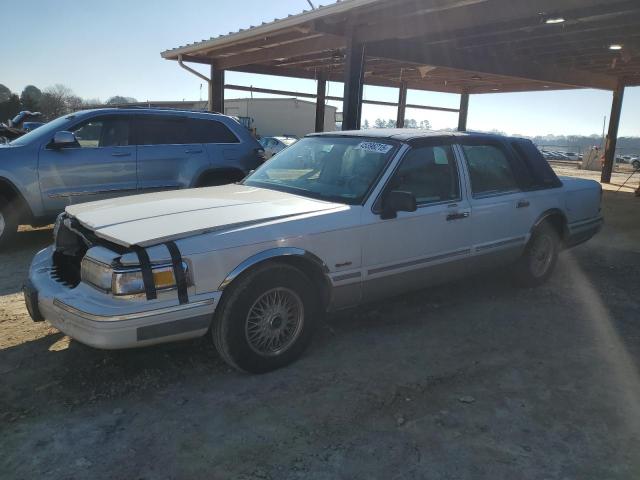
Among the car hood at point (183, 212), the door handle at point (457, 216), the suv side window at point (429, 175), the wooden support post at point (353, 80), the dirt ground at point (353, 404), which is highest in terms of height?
the wooden support post at point (353, 80)

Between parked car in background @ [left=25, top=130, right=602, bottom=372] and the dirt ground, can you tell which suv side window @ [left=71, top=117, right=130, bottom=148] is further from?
parked car in background @ [left=25, top=130, right=602, bottom=372]

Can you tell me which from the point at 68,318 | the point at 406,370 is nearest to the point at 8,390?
the point at 68,318

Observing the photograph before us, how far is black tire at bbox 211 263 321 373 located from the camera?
3.27 meters

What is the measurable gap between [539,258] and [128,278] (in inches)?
169

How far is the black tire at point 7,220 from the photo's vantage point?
6512 mm

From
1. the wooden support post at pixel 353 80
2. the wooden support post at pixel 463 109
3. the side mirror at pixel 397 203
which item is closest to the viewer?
the side mirror at pixel 397 203

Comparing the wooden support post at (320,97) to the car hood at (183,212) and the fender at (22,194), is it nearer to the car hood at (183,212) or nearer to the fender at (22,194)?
the fender at (22,194)

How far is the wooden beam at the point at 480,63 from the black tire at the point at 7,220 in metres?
7.24

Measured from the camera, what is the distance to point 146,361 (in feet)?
12.1

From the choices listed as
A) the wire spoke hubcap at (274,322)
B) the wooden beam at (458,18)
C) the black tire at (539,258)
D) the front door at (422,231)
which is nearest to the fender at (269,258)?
the wire spoke hubcap at (274,322)

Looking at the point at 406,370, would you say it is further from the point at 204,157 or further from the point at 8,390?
the point at 204,157

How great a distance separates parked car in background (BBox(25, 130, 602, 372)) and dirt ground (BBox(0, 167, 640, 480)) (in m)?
0.41

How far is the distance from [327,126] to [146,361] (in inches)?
1789

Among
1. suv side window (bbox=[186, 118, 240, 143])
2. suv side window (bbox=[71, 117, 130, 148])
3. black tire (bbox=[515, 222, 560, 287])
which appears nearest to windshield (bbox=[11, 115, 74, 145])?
suv side window (bbox=[71, 117, 130, 148])
